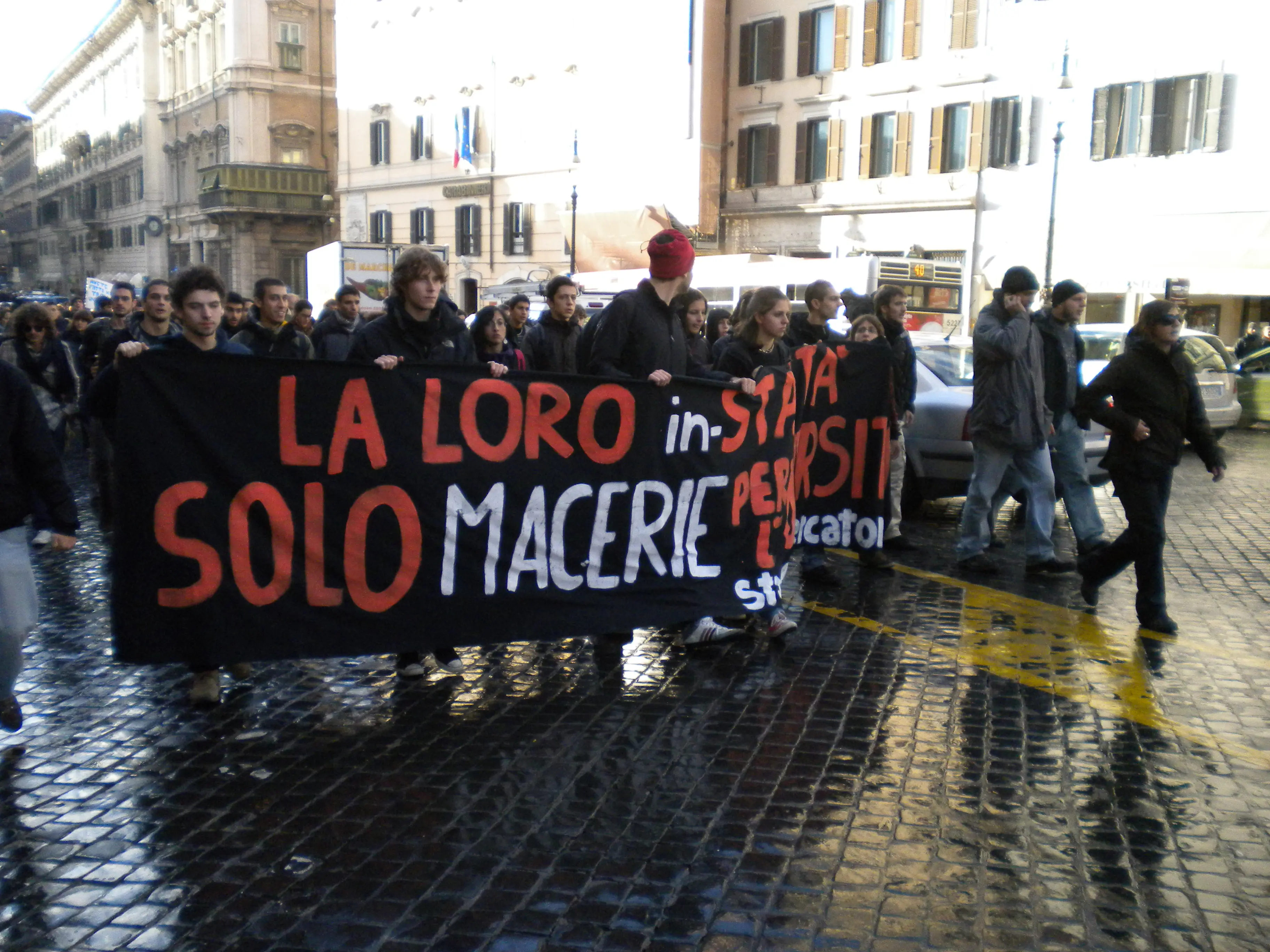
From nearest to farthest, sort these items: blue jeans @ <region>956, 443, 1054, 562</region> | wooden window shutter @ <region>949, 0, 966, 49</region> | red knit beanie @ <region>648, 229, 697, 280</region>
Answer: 1. red knit beanie @ <region>648, 229, 697, 280</region>
2. blue jeans @ <region>956, 443, 1054, 562</region>
3. wooden window shutter @ <region>949, 0, 966, 49</region>

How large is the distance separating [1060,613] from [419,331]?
3.80m

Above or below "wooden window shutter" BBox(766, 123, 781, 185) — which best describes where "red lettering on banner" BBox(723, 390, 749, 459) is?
below

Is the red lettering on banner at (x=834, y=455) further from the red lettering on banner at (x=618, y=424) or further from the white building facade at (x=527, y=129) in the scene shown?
the white building facade at (x=527, y=129)

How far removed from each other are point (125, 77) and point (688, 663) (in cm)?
7213

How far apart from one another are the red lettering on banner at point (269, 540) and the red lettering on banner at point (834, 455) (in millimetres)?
3389

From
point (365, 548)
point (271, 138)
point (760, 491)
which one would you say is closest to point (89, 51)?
point (271, 138)

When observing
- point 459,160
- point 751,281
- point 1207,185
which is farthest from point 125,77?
point 1207,185

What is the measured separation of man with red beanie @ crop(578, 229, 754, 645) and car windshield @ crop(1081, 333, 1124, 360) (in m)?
10.6

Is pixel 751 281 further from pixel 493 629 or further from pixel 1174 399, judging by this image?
pixel 493 629

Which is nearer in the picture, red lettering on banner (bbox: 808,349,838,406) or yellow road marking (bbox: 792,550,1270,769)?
yellow road marking (bbox: 792,550,1270,769)

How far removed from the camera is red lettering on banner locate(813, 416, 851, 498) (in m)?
7.26

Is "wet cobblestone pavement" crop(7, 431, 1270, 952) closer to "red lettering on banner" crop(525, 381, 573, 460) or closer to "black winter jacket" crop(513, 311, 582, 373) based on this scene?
"red lettering on banner" crop(525, 381, 573, 460)

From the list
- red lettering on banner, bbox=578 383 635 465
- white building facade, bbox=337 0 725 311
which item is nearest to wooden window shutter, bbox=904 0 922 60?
white building facade, bbox=337 0 725 311

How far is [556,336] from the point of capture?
30.3ft
